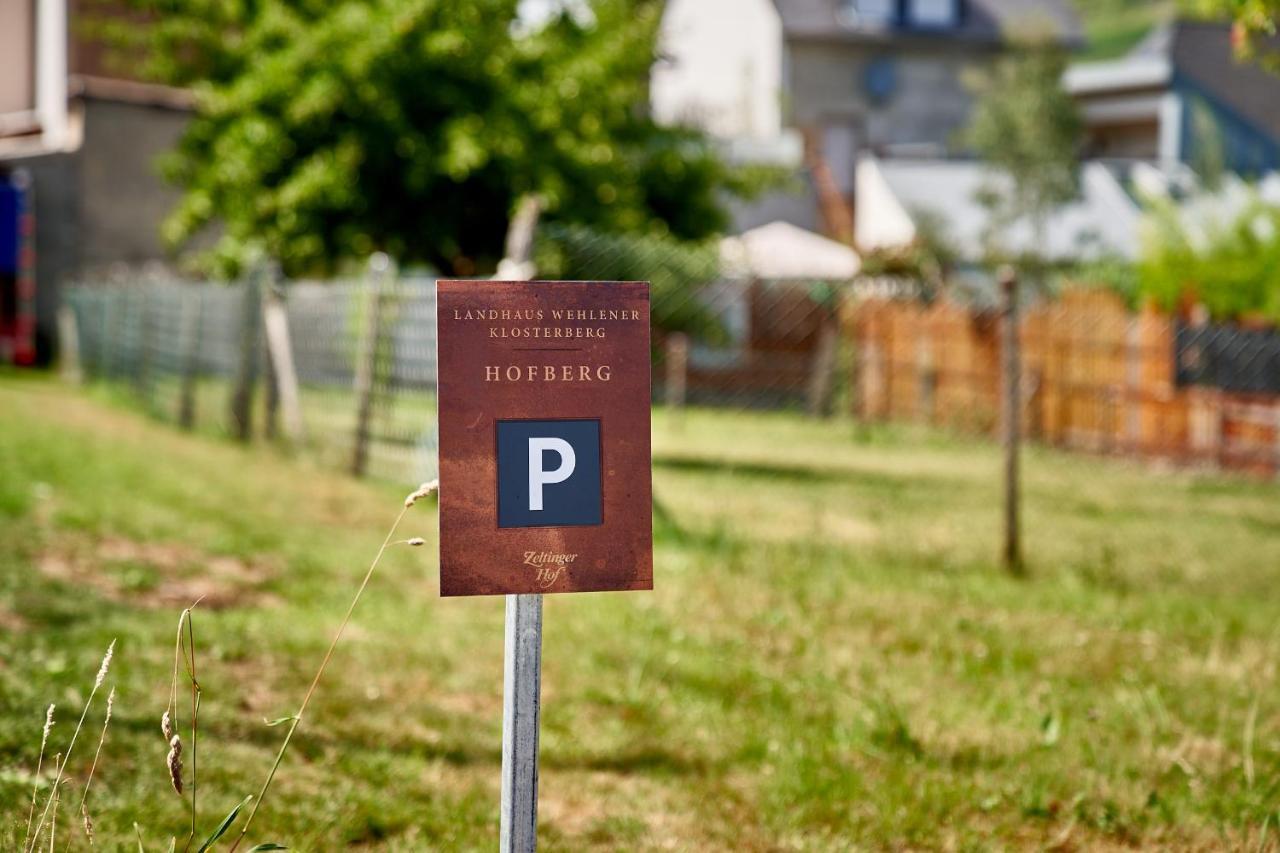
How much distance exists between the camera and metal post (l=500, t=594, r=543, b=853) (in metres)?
2.67

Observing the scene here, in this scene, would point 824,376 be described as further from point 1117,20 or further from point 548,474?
point 1117,20

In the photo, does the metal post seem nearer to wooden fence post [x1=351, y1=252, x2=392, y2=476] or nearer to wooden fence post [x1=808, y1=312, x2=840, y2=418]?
wooden fence post [x1=351, y1=252, x2=392, y2=476]

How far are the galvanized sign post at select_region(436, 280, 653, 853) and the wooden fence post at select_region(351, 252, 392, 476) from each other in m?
8.07

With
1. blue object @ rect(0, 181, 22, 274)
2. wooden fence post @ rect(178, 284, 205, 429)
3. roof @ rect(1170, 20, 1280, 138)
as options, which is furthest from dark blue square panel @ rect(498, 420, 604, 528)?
roof @ rect(1170, 20, 1280, 138)

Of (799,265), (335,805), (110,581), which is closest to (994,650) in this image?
(335,805)

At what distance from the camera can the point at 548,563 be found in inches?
105

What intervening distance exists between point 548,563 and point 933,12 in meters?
44.4

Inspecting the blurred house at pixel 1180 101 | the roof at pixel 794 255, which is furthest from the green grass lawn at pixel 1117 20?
the roof at pixel 794 255

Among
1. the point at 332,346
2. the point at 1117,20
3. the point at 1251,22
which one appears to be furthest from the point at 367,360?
the point at 1117,20

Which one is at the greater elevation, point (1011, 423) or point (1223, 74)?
point (1223, 74)

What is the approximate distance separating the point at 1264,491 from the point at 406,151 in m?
8.35

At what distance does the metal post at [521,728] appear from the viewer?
8.76 feet

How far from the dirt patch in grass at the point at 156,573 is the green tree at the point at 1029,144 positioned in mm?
28031

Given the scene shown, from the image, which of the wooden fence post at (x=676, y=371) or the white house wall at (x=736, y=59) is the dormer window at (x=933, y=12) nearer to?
the white house wall at (x=736, y=59)
